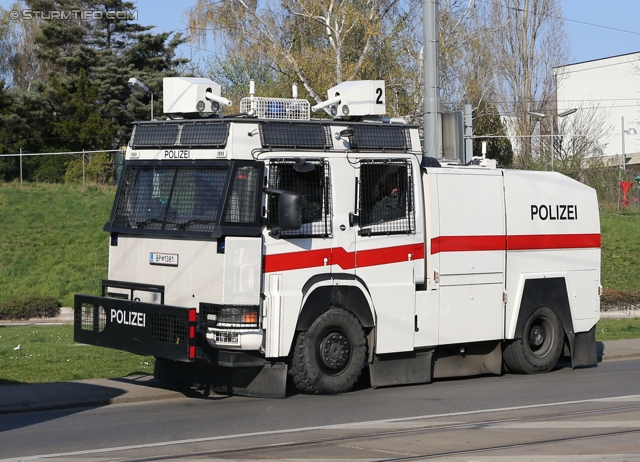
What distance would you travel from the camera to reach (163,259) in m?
10.9

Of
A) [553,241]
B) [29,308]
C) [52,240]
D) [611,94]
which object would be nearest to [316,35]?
[52,240]

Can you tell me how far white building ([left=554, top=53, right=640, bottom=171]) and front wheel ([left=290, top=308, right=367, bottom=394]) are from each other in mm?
55623

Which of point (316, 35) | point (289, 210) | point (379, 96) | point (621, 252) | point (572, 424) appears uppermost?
point (316, 35)

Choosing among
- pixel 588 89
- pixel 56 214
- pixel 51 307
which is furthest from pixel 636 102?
pixel 51 307

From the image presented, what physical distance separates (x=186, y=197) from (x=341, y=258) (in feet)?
6.27

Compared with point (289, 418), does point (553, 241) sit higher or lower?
higher

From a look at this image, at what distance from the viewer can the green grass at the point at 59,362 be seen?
1234 centimetres

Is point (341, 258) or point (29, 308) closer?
point (341, 258)

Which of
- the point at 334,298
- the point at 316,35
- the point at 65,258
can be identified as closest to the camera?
the point at 334,298

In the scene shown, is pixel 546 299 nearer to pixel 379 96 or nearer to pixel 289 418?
pixel 379 96

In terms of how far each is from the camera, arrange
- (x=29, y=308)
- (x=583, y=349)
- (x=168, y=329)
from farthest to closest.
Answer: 1. (x=29, y=308)
2. (x=583, y=349)
3. (x=168, y=329)

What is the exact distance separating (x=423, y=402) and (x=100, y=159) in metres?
29.7

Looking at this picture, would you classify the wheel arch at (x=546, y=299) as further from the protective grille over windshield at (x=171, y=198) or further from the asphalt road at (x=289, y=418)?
the protective grille over windshield at (x=171, y=198)

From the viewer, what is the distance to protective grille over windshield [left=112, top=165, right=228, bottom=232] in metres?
10.6
